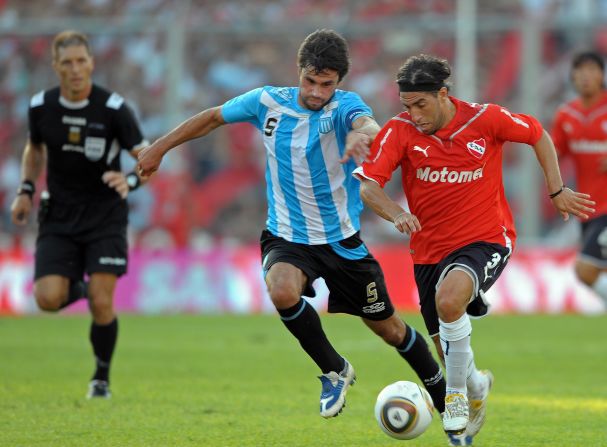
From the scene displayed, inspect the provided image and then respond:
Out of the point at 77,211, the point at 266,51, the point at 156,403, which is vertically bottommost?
the point at 156,403

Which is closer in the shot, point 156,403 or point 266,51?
point 156,403

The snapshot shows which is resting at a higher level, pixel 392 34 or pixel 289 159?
pixel 392 34

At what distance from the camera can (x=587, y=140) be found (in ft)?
40.0

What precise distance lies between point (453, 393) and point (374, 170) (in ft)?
4.37

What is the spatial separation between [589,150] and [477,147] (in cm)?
576

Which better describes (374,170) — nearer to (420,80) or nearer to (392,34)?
(420,80)

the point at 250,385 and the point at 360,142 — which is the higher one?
the point at 360,142

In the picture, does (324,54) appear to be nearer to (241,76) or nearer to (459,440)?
(459,440)

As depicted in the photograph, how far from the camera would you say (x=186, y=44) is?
65.6 ft

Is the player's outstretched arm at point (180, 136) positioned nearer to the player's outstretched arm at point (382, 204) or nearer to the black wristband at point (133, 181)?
the player's outstretched arm at point (382, 204)

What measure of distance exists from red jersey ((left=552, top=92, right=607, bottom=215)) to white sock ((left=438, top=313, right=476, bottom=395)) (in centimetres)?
599

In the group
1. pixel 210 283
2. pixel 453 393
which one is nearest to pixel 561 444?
pixel 453 393

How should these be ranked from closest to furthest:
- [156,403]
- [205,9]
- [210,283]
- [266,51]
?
[156,403]
[210,283]
[266,51]
[205,9]

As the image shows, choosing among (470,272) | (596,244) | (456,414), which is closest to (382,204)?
(470,272)
